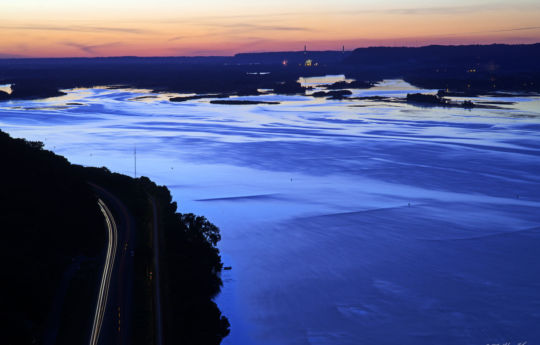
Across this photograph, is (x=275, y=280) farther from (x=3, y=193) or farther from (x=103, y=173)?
(x=103, y=173)

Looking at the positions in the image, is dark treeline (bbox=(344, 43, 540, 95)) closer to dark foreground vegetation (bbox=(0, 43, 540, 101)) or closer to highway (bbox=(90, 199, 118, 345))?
dark foreground vegetation (bbox=(0, 43, 540, 101))

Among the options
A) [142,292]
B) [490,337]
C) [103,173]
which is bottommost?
[490,337]

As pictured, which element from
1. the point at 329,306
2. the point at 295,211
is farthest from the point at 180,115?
the point at 329,306

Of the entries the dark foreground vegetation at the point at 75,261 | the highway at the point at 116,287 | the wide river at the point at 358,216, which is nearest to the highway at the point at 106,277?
the highway at the point at 116,287

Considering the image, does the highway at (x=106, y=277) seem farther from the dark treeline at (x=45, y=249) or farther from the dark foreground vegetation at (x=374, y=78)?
the dark foreground vegetation at (x=374, y=78)

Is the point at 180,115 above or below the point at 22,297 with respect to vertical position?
above

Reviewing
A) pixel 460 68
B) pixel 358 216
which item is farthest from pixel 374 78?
pixel 358 216

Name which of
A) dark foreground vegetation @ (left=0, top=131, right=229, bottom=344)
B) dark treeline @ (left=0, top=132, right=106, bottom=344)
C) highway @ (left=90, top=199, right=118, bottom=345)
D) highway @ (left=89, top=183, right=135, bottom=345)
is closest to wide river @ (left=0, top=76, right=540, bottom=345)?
dark foreground vegetation @ (left=0, top=131, right=229, bottom=344)
